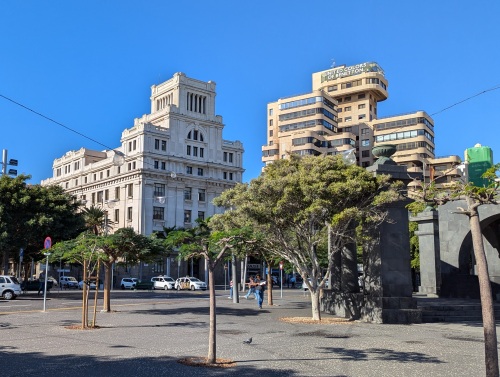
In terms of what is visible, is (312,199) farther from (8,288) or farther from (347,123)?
(347,123)

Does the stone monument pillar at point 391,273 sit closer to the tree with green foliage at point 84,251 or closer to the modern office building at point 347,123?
the tree with green foliage at point 84,251

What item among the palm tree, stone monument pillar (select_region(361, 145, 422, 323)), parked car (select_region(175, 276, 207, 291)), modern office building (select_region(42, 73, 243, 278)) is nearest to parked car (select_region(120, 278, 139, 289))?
parked car (select_region(175, 276, 207, 291))

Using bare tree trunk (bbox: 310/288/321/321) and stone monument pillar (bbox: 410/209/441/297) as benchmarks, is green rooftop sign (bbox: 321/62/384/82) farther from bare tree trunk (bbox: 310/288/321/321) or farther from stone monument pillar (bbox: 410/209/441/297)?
bare tree trunk (bbox: 310/288/321/321)

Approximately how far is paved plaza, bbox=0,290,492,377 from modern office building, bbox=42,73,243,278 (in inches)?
2205

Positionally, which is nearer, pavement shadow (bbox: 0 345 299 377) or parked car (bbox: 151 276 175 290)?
pavement shadow (bbox: 0 345 299 377)

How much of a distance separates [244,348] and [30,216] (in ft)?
96.7

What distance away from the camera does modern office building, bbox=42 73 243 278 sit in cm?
7456

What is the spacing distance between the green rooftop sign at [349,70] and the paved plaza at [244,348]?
312 feet

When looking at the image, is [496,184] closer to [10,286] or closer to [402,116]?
[10,286]

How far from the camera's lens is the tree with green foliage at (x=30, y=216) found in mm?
35906

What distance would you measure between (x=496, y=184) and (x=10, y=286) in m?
33.4

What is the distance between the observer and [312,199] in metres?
18.0

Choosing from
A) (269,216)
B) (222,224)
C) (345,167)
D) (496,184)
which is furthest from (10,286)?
(496,184)

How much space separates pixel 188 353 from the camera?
455 inches
